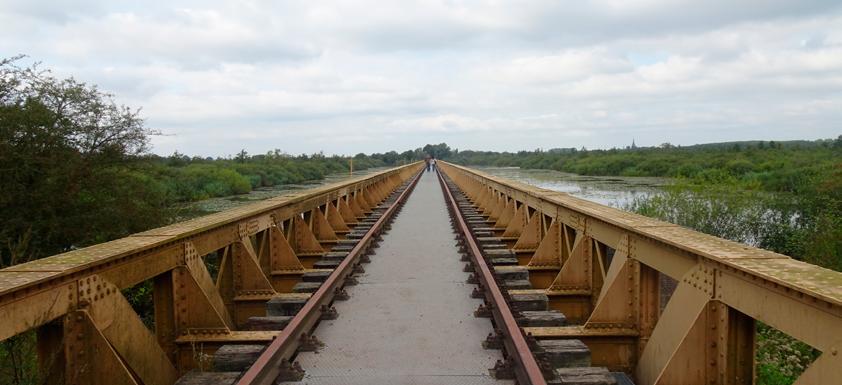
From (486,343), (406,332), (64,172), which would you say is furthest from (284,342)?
(64,172)

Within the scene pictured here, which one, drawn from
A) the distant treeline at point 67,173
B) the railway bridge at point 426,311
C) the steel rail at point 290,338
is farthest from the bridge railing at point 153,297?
the distant treeline at point 67,173

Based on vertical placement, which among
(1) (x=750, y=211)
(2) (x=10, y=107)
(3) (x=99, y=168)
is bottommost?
(1) (x=750, y=211)

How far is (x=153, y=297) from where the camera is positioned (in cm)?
476

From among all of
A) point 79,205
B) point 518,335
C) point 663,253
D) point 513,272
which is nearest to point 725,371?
point 663,253

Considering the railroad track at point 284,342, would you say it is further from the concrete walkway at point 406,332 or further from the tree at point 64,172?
the tree at point 64,172

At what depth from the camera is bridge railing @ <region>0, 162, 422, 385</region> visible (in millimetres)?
3326

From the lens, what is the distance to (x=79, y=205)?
1262 cm

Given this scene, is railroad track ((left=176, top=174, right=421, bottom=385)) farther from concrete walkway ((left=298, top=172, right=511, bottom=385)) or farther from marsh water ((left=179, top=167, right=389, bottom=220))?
marsh water ((left=179, top=167, right=389, bottom=220))

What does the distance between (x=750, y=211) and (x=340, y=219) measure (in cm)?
1238

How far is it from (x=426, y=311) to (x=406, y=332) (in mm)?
702

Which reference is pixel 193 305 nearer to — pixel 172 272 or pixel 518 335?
pixel 172 272

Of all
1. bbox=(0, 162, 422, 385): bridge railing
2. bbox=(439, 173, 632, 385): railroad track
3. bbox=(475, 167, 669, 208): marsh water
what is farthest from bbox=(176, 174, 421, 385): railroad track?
bbox=(475, 167, 669, 208): marsh water

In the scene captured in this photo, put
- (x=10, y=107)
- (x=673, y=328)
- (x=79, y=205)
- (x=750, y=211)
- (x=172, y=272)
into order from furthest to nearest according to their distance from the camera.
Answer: (x=750, y=211)
(x=79, y=205)
(x=10, y=107)
(x=172, y=272)
(x=673, y=328)

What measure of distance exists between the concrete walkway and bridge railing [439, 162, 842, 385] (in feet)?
2.43
